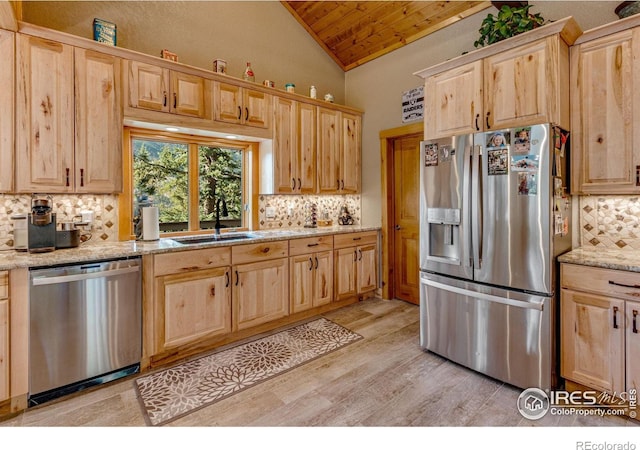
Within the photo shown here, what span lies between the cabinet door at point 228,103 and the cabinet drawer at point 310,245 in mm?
1345

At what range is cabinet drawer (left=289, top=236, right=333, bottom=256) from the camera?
3371mm

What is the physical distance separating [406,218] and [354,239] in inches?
28.9

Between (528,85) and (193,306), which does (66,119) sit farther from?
(528,85)

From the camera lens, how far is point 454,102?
2.72 metres

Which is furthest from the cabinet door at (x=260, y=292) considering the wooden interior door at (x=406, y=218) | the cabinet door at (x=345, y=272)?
the wooden interior door at (x=406, y=218)

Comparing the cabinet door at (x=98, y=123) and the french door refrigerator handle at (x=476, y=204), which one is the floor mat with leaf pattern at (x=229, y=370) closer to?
the french door refrigerator handle at (x=476, y=204)

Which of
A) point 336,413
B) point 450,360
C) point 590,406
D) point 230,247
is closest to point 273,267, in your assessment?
point 230,247

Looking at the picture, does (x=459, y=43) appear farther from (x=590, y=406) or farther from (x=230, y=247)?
A: (x=590, y=406)

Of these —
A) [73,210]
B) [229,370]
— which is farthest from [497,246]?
[73,210]

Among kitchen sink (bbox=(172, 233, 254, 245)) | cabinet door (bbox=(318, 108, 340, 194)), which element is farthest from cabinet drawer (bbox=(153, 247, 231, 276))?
cabinet door (bbox=(318, 108, 340, 194))

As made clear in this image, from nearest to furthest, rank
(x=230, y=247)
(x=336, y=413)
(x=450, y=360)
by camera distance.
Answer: (x=336, y=413), (x=450, y=360), (x=230, y=247)

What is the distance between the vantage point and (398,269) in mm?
4254

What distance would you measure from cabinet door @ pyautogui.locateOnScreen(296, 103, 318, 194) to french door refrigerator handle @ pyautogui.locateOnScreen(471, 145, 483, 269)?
193cm

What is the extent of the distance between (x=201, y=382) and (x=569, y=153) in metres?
3.12
